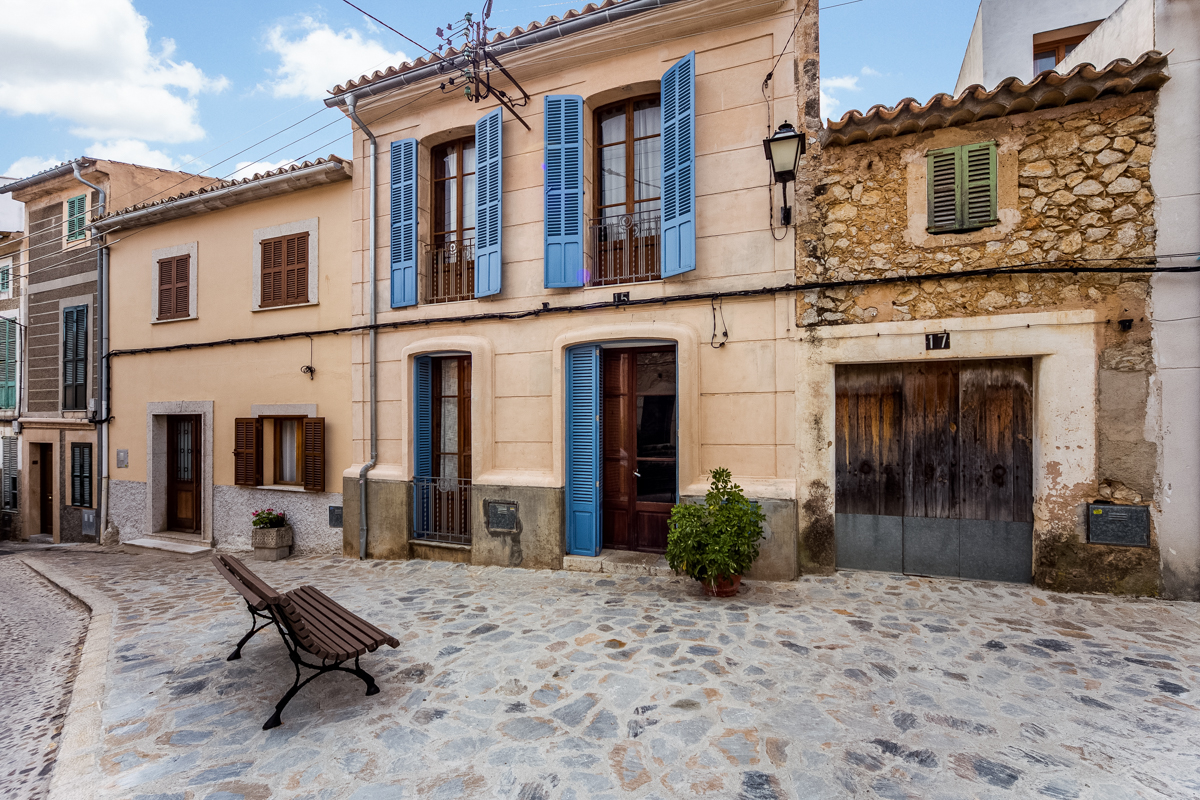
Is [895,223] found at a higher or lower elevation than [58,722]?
higher

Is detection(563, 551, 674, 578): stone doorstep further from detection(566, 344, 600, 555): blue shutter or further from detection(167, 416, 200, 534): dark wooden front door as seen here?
detection(167, 416, 200, 534): dark wooden front door

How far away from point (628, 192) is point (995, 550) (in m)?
5.51

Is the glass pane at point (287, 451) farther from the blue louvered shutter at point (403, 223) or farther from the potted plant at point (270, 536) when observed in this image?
the blue louvered shutter at point (403, 223)

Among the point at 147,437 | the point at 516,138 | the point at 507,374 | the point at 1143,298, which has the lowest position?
the point at 147,437

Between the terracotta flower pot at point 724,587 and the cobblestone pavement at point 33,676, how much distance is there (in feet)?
15.2

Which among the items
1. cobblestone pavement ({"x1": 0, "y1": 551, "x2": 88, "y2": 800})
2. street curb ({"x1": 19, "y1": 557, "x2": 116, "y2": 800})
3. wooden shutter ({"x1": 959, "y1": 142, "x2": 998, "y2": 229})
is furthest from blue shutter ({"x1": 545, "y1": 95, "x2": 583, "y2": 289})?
cobblestone pavement ({"x1": 0, "y1": 551, "x2": 88, "y2": 800})

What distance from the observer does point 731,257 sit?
5941mm

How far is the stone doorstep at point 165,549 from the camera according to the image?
29.2 feet

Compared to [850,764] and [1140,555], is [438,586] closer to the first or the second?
[850,764]

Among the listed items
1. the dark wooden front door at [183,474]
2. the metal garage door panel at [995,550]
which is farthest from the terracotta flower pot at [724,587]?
the dark wooden front door at [183,474]

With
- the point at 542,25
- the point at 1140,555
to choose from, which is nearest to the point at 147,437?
the point at 542,25

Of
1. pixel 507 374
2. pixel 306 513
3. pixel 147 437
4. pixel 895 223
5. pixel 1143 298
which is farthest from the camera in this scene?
pixel 147 437

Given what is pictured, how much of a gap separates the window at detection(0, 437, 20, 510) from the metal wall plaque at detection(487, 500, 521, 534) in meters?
12.9

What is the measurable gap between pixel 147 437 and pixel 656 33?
35.1 ft
